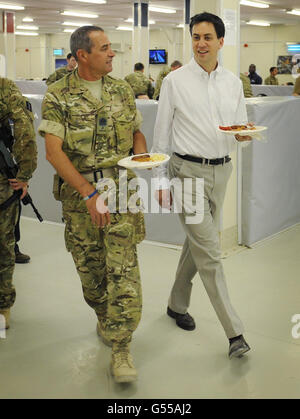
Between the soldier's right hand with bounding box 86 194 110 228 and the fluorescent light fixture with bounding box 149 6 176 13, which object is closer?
the soldier's right hand with bounding box 86 194 110 228

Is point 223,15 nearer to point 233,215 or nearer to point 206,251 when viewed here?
point 233,215

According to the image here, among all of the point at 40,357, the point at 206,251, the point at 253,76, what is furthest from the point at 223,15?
the point at 253,76

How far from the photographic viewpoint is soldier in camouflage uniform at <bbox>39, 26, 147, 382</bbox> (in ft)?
7.84

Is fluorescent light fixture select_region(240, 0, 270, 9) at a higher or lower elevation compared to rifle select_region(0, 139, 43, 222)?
higher

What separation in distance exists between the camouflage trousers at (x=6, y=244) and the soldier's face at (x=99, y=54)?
87cm

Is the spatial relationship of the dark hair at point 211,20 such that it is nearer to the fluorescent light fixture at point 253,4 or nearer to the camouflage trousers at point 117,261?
the camouflage trousers at point 117,261

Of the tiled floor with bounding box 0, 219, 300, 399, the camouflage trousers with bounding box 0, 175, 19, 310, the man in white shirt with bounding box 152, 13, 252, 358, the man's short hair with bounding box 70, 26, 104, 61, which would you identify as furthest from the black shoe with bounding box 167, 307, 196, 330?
the man's short hair with bounding box 70, 26, 104, 61

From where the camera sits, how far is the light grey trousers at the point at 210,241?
105 inches

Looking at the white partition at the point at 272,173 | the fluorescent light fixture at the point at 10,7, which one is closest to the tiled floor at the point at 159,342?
the white partition at the point at 272,173

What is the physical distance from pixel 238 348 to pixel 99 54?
1.48 metres

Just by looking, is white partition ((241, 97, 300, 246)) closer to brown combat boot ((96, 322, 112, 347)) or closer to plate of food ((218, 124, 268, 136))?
plate of food ((218, 124, 268, 136))

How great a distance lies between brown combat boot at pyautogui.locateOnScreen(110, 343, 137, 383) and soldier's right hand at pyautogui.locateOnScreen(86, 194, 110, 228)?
57cm
